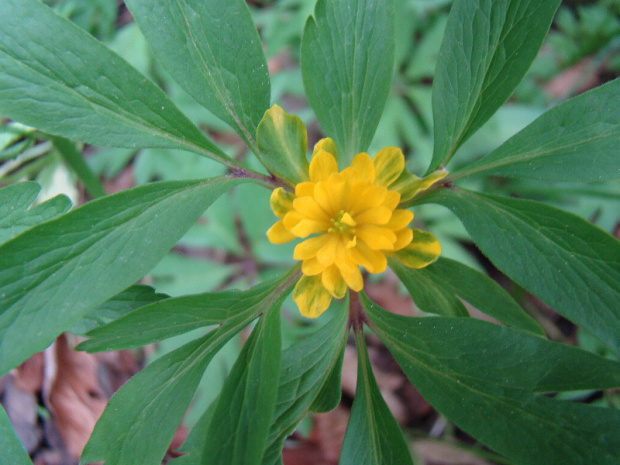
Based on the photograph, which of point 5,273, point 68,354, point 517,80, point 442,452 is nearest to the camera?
point 5,273

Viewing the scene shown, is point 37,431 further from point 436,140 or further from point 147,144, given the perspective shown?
point 436,140

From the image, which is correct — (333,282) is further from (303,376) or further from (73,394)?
(73,394)

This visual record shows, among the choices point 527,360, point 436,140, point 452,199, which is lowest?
point 527,360

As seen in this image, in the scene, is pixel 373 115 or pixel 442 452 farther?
pixel 442 452

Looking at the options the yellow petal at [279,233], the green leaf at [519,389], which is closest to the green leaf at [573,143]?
the green leaf at [519,389]

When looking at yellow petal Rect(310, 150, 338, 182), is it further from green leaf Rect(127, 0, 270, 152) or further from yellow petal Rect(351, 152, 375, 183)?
green leaf Rect(127, 0, 270, 152)

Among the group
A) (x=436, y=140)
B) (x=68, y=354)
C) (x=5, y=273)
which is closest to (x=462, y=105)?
(x=436, y=140)

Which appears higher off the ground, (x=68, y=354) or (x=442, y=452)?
Result: (x=68, y=354)
